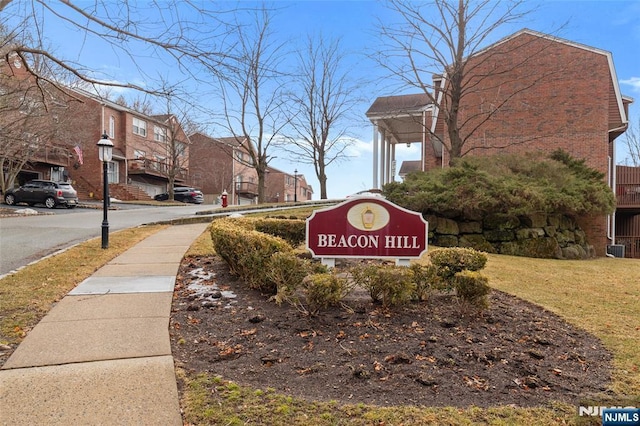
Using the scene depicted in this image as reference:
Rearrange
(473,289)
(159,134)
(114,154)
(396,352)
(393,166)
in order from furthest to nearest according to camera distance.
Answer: (159,134) → (114,154) → (393,166) → (473,289) → (396,352)

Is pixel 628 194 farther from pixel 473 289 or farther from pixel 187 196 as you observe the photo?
pixel 187 196

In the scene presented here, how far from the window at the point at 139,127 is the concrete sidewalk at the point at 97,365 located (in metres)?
35.3

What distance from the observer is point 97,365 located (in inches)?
134

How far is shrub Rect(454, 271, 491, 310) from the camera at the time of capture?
4.44 m

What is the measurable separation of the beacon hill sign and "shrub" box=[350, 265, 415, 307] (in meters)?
0.71

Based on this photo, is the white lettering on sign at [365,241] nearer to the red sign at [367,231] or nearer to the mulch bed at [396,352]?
the red sign at [367,231]

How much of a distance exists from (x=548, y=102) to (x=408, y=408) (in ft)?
59.7

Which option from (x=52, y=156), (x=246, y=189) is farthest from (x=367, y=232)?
(x=246, y=189)

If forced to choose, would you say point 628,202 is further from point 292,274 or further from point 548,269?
point 292,274

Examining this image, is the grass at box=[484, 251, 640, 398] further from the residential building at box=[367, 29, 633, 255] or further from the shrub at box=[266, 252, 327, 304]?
the residential building at box=[367, 29, 633, 255]

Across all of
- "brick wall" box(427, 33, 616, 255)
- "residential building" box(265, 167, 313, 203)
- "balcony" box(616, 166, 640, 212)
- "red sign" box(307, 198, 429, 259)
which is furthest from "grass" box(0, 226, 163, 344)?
"residential building" box(265, 167, 313, 203)

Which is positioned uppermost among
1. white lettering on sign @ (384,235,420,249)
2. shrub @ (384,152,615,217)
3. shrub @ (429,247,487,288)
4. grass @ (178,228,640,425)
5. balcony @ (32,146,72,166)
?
balcony @ (32,146,72,166)

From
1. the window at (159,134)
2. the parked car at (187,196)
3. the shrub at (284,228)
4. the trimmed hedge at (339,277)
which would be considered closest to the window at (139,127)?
the window at (159,134)

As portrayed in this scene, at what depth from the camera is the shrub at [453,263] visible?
5098 millimetres
